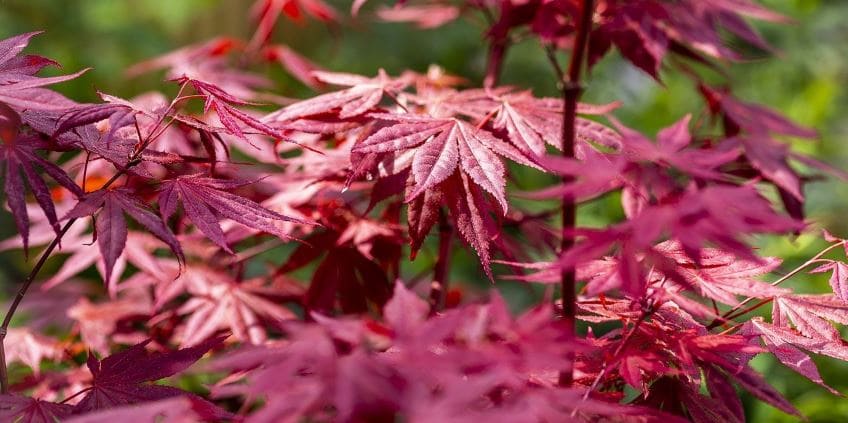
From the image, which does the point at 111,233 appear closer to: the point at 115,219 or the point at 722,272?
the point at 115,219

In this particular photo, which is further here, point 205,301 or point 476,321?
point 205,301

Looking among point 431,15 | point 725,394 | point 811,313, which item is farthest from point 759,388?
point 431,15

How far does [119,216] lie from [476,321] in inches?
12.4

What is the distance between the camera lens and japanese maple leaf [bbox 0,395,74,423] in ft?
2.12

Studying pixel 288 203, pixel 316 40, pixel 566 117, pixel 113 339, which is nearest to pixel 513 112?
pixel 566 117

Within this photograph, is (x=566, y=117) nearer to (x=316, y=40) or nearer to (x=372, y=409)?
(x=372, y=409)

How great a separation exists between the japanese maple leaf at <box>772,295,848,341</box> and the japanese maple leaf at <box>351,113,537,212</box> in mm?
288

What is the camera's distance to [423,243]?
0.82 meters

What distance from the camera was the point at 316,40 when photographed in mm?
3719

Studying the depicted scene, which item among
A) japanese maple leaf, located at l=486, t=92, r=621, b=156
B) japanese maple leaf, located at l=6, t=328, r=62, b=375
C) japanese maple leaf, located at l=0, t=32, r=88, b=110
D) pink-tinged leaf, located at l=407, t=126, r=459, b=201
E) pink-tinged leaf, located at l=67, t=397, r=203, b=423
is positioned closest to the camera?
pink-tinged leaf, located at l=67, t=397, r=203, b=423

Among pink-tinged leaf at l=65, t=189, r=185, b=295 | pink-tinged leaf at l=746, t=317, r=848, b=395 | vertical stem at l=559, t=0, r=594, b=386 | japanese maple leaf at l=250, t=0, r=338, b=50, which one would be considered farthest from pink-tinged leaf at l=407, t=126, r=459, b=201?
japanese maple leaf at l=250, t=0, r=338, b=50

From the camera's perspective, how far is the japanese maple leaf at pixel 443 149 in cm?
73

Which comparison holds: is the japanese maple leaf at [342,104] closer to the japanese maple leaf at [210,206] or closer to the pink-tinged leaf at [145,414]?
the japanese maple leaf at [210,206]

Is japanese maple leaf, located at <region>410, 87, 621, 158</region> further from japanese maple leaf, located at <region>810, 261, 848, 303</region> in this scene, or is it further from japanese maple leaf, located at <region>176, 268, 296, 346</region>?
japanese maple leaf, located at <region>176, 268, 296, 346</region>
